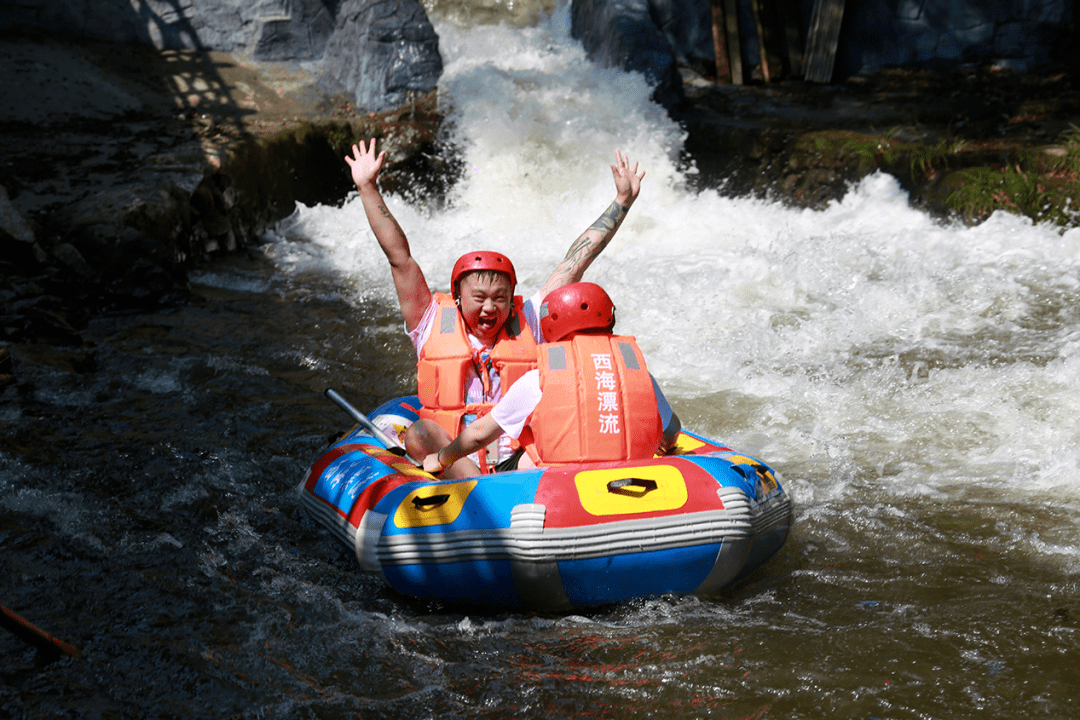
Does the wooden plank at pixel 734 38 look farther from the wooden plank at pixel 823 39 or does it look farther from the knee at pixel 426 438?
the knee at pixel 426 438

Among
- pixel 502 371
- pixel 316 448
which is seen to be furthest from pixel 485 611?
pixel 316 448

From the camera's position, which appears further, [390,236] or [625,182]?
[625,182]

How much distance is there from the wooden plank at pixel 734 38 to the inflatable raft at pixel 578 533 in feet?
29.5

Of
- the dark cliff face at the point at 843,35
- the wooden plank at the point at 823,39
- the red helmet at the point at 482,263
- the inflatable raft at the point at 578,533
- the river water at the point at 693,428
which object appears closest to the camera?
the river water at the point at 693,428

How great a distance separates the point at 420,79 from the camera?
10.4 meters

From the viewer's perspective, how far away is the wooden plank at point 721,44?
1113 cm

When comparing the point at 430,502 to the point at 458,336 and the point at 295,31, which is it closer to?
the point at 458,336

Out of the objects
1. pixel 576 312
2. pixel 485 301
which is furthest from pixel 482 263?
pixel 576 312

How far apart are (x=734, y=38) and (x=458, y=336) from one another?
8944 mm

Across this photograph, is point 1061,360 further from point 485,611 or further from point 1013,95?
point 1013,95

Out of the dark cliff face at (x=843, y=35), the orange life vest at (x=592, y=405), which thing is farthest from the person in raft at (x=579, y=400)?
the dark cliff face at (x=843, y=35)

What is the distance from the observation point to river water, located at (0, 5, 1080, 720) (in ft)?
8.54

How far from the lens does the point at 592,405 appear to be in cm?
307

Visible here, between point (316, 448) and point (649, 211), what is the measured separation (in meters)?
5.46
